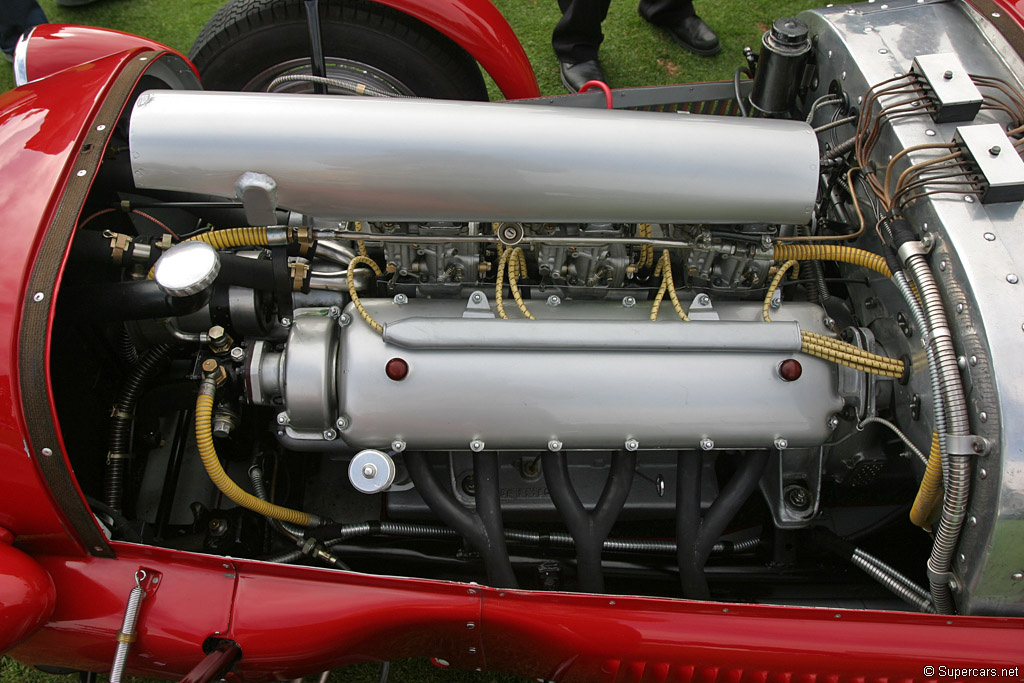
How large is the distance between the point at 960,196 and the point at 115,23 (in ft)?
13.0

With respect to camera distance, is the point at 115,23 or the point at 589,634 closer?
the point at 589,634

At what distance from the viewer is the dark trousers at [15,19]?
3379mm

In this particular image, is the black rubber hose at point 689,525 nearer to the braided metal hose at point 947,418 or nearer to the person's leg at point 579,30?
the braided metal hose at point 947,418

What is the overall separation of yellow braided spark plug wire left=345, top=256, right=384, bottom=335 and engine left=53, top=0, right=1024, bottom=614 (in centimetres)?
1

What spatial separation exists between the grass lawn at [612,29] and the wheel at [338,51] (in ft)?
3.67

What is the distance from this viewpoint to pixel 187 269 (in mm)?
1380

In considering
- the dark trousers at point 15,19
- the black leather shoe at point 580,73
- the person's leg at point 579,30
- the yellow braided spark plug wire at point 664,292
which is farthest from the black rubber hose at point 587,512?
the dark trousers at point 15,19

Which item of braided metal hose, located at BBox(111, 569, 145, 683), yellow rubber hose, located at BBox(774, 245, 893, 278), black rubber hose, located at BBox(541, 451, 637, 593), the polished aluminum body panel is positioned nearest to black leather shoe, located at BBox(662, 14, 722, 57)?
the polished aluminum body panel

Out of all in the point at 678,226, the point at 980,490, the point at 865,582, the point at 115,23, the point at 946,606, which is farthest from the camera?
the point at 115,23

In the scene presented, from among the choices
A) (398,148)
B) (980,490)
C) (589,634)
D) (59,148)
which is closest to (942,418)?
(980,490)

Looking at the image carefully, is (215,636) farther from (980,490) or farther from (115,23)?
(115,23)

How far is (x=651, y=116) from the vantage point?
1.57 metres

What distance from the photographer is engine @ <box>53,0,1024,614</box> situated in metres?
1.46

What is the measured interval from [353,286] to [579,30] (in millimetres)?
2341
